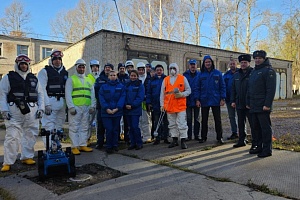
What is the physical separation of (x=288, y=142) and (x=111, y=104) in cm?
423

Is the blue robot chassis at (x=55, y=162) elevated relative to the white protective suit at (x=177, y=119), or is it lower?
lower

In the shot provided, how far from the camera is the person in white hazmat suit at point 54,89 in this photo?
597 cm

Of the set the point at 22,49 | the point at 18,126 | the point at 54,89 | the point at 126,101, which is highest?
the point at 22,49

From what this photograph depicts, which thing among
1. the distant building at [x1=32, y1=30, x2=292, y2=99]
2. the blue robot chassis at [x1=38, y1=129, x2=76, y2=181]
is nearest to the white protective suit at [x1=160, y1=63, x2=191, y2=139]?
the blue robot chassis at [x1=38, y1=129, x2=76, y2=181]

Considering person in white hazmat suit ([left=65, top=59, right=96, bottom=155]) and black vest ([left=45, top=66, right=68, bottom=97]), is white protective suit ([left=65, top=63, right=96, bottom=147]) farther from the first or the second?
black vest ([left=45, top=66, right=68, bottom=97])

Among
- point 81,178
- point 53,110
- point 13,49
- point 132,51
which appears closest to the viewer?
point 81,178

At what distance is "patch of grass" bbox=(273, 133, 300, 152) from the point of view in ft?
19.3

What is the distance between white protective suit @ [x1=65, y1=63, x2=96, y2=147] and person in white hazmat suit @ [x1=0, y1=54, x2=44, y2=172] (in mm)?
716

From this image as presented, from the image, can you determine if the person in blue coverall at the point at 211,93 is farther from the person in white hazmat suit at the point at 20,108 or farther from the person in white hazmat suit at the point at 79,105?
the person in white hazmat suit at the point at 20,108

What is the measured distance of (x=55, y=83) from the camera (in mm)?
6082

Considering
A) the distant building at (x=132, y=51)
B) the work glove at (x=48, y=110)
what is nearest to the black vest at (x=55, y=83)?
the work glove at (x=48, y=110)

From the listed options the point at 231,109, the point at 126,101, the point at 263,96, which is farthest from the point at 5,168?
the point at 231,109

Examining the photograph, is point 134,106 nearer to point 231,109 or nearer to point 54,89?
point 54,89

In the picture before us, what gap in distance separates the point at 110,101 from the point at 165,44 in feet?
32.4
